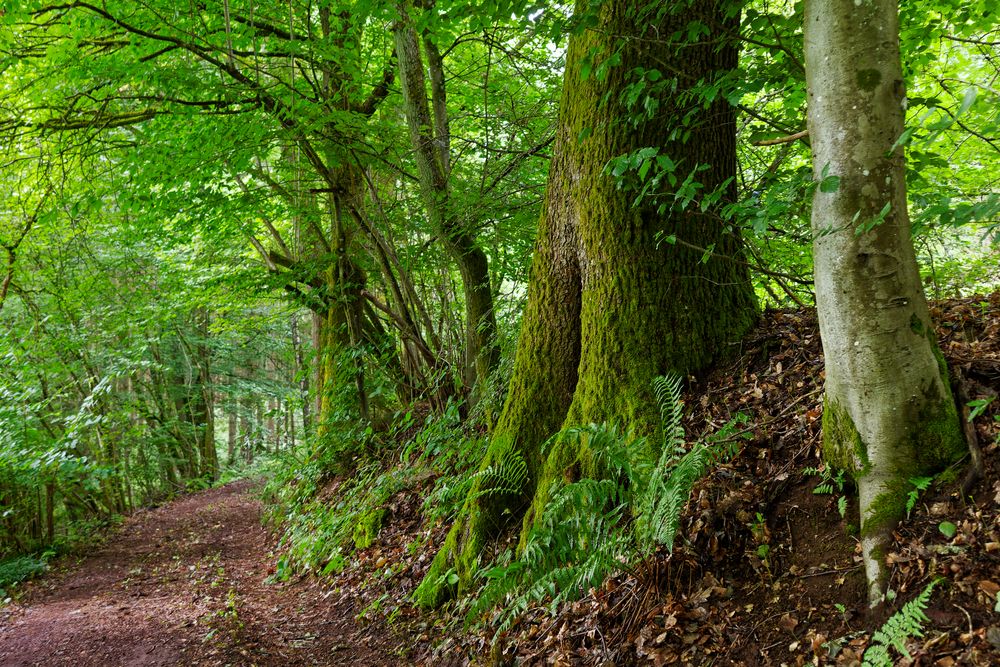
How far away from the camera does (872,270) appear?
260cm

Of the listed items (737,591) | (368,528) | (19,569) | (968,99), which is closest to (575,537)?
(737,591)

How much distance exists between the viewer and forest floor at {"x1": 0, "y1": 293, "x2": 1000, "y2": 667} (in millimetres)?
2460

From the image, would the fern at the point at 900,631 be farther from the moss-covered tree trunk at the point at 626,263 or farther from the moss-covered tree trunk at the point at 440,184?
the moss-covered tree trunk at the point at 440,184

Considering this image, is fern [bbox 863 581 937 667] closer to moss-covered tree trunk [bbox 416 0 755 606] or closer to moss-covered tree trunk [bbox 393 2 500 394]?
moss-covered tree trunk [bbox 416 0 755 606]

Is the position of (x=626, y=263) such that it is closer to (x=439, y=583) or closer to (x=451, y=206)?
(x=451, y=206)

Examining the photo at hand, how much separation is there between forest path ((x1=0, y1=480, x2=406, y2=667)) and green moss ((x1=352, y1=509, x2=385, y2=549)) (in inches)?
23.7

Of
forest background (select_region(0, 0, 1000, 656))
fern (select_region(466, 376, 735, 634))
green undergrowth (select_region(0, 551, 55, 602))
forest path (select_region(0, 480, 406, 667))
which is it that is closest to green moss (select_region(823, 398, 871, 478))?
fern (select_region(466, 376, 735, 634))

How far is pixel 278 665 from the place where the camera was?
4.74 metres

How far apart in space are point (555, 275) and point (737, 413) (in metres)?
1.69

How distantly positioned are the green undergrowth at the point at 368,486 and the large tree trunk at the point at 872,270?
10.8 feet

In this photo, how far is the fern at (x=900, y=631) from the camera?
2221 millimetres

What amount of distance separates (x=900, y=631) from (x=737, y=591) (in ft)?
2.74

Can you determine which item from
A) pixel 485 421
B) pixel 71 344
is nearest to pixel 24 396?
pixel 71 344

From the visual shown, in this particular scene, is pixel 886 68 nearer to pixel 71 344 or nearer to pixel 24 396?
pixel 24 396
